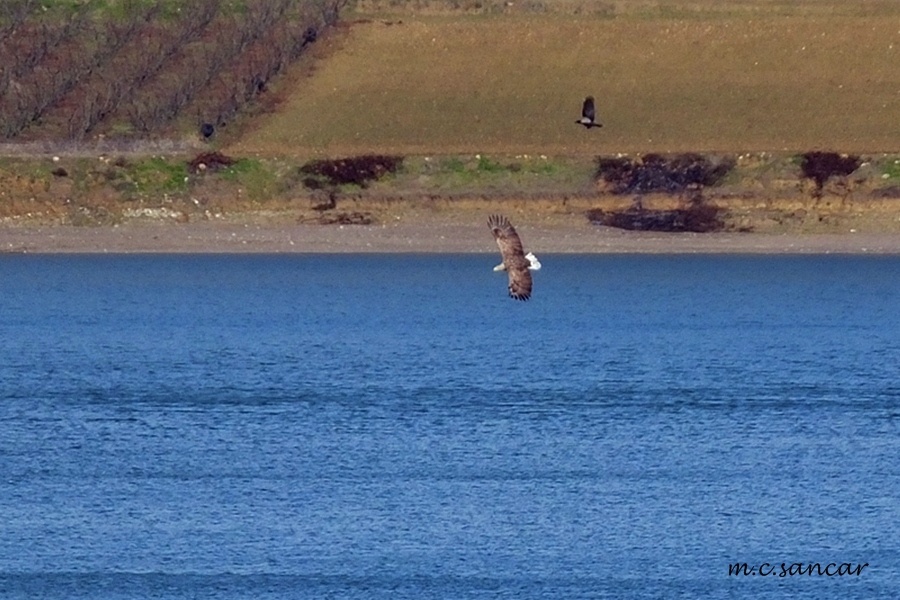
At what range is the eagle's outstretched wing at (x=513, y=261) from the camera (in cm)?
2164

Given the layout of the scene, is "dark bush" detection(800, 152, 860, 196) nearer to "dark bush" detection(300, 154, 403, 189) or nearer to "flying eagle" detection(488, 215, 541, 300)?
"dark bush" detection(300, 154, 403, 189)

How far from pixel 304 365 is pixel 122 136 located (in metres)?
18.5

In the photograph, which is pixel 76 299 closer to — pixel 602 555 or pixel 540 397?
pixel 540 397

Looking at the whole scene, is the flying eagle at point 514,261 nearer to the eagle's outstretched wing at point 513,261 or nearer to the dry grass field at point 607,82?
the eagle's outstretched wing at point 513,261

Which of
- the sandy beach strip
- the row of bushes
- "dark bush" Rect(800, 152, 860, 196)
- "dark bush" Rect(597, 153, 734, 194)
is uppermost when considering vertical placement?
the row of bushes

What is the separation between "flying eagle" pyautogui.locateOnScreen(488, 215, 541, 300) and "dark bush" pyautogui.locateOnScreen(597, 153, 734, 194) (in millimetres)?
24116

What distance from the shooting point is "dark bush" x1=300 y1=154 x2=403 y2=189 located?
47.6 meters

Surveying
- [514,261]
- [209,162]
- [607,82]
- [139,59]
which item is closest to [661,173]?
[607,82]

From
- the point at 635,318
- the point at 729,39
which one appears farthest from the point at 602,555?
the point at 729,39

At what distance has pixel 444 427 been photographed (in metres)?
28.5

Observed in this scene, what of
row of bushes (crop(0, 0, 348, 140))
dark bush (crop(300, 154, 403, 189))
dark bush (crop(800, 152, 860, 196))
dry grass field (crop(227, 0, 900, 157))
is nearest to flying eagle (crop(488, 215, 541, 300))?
dark bush (crop(300, 154, 403, 189))

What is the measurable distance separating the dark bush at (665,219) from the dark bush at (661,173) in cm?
72

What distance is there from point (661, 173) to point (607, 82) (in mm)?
6716

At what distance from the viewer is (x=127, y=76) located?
55719 millimetres
